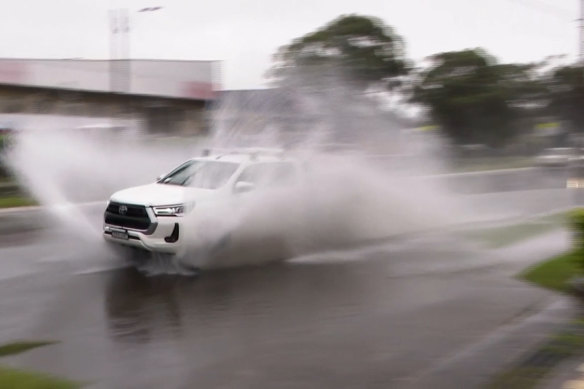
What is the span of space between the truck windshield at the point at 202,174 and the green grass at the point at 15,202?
9.96 m

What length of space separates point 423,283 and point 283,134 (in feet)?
15.1

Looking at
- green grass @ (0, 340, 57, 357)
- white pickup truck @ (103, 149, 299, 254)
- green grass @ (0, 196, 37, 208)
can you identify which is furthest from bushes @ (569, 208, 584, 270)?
green grass @ (0, 196, 37, 208)

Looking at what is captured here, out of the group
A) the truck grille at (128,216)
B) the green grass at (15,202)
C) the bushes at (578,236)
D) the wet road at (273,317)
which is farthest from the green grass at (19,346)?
the green grass at (15,202)

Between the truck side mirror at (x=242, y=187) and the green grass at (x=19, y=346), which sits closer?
the green grass at (x=19, y=346)

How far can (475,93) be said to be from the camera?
169 feet

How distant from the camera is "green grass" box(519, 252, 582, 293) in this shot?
9.72 meters

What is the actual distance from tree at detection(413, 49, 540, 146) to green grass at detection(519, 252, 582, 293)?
40.1 meters

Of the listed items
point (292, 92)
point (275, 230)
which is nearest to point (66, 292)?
point (275, 230)

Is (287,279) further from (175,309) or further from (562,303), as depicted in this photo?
(562,303)

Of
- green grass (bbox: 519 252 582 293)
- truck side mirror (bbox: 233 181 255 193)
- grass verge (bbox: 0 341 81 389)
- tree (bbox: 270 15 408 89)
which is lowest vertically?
green grass (bbox: 519 252 582 293)

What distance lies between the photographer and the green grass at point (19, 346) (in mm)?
6602

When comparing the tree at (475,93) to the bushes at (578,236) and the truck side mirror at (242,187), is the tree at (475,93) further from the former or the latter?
the bushes at (578,236)

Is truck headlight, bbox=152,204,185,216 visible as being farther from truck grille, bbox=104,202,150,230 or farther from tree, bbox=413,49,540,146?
tree, bbox=413,49,540,146

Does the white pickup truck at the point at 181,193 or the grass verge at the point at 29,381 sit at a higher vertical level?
the white pickup truck at the point at 181,193
